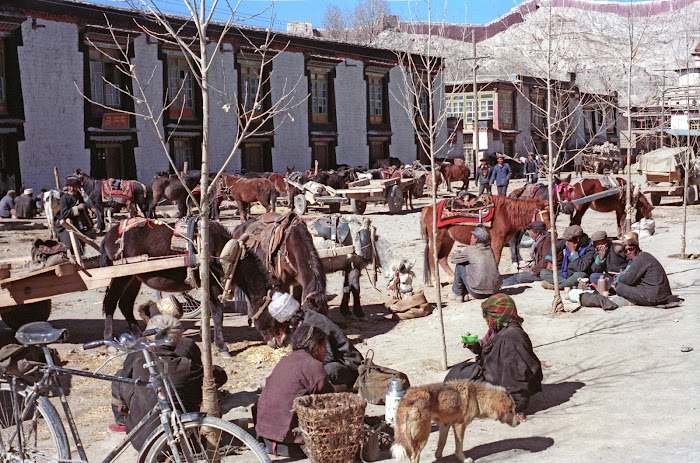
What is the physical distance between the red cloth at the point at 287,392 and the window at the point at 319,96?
105 feet

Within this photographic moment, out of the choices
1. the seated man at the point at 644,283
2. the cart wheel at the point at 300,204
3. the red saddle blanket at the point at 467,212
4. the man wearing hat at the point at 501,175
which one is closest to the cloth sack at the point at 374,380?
the seated man at the point at 644,283

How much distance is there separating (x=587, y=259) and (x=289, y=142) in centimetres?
2547

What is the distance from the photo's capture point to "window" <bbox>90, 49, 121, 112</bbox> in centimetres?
2828

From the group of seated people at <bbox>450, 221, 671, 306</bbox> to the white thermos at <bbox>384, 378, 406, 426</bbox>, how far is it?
491 cm

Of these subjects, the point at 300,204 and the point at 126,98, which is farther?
the point at 126,98

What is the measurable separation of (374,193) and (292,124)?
508 inches

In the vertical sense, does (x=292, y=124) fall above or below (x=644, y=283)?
above

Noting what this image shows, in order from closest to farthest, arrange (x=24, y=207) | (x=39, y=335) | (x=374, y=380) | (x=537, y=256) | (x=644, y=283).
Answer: (x=39, y=335) → (x=374, y=380) → (x=644, y=283) → (x=537, y=256) → (x=24, y=207)

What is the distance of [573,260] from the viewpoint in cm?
1174

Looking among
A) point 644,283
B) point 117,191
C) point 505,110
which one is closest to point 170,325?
point 644,283

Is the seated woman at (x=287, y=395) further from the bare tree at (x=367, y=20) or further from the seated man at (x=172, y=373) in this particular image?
the bare tree at (x=367, y=20)

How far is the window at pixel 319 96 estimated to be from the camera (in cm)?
3719

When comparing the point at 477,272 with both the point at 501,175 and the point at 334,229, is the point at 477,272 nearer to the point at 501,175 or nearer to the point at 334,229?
the point at 334,229

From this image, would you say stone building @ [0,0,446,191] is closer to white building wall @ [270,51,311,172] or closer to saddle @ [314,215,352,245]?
white building wall @ [270,51,311,172]
